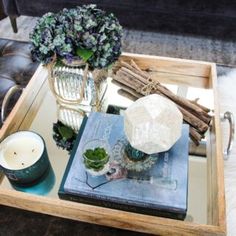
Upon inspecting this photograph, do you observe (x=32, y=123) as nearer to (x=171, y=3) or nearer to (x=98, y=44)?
(x=98, y=44)

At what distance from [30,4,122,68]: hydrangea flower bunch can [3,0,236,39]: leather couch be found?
967mm

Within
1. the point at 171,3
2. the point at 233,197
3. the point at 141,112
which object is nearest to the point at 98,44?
the point at 141,112

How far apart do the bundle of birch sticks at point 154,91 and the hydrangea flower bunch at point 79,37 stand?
0.79 ft

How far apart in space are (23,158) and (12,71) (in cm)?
50

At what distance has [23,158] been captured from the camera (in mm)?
967

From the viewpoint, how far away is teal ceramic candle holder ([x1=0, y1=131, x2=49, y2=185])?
907mm

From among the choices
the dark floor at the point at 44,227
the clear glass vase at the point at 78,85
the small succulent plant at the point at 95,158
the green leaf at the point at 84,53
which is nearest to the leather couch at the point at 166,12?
the clear glass vase at the point at 78,85

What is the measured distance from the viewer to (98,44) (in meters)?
0.98

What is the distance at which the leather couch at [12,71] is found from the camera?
120cm

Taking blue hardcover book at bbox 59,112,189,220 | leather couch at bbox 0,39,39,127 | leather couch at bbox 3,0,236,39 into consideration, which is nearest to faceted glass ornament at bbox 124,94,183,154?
blue hardcover book at bbox 59,112,189,220

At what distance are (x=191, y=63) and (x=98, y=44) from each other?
48cm

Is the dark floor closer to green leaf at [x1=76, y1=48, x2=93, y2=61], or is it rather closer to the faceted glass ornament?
the faceted glass ornament

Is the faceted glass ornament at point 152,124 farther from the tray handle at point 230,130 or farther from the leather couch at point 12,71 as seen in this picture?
the leather couch at point 12,71

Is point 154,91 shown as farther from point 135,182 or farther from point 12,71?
point 12,71
